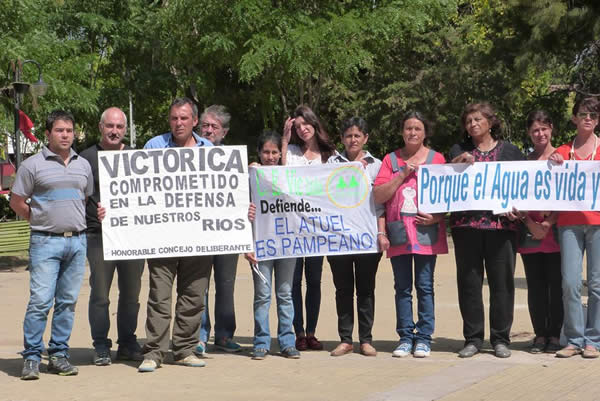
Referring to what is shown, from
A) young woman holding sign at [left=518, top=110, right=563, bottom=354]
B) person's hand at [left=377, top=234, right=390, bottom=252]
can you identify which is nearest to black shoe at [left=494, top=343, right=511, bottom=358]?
young woman holding sign at [left=518, top=110, right=563, bottom=354]

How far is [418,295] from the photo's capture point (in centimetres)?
821

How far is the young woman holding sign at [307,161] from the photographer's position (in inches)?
332

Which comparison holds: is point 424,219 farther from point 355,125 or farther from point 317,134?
point 317,134

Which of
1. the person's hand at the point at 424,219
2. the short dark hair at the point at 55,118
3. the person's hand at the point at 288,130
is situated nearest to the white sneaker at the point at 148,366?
the short dark hair at the point at 55,118

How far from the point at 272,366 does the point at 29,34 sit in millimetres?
14019

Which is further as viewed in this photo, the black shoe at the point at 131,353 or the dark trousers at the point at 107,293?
the black shoe at the point at 131,353

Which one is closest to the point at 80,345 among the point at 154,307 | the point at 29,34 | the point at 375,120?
the point at 154,307

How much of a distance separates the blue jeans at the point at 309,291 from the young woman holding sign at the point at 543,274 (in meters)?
1.78

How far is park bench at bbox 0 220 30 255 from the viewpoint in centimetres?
2237

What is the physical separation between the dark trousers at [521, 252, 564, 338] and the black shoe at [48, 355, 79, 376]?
3863 millimetres

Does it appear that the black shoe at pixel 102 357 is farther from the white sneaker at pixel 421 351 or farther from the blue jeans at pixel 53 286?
the white sneaker at pixel 421 351

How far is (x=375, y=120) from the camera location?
38.0 m

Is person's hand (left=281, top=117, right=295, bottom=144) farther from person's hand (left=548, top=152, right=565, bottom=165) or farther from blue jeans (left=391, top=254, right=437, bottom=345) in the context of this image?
person's hand (left=548, top=152, right=565, bottom=165)

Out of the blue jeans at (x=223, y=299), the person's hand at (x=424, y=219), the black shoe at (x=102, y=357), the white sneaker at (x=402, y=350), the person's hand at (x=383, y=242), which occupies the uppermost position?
the person's hand at (x=424, y=219)
